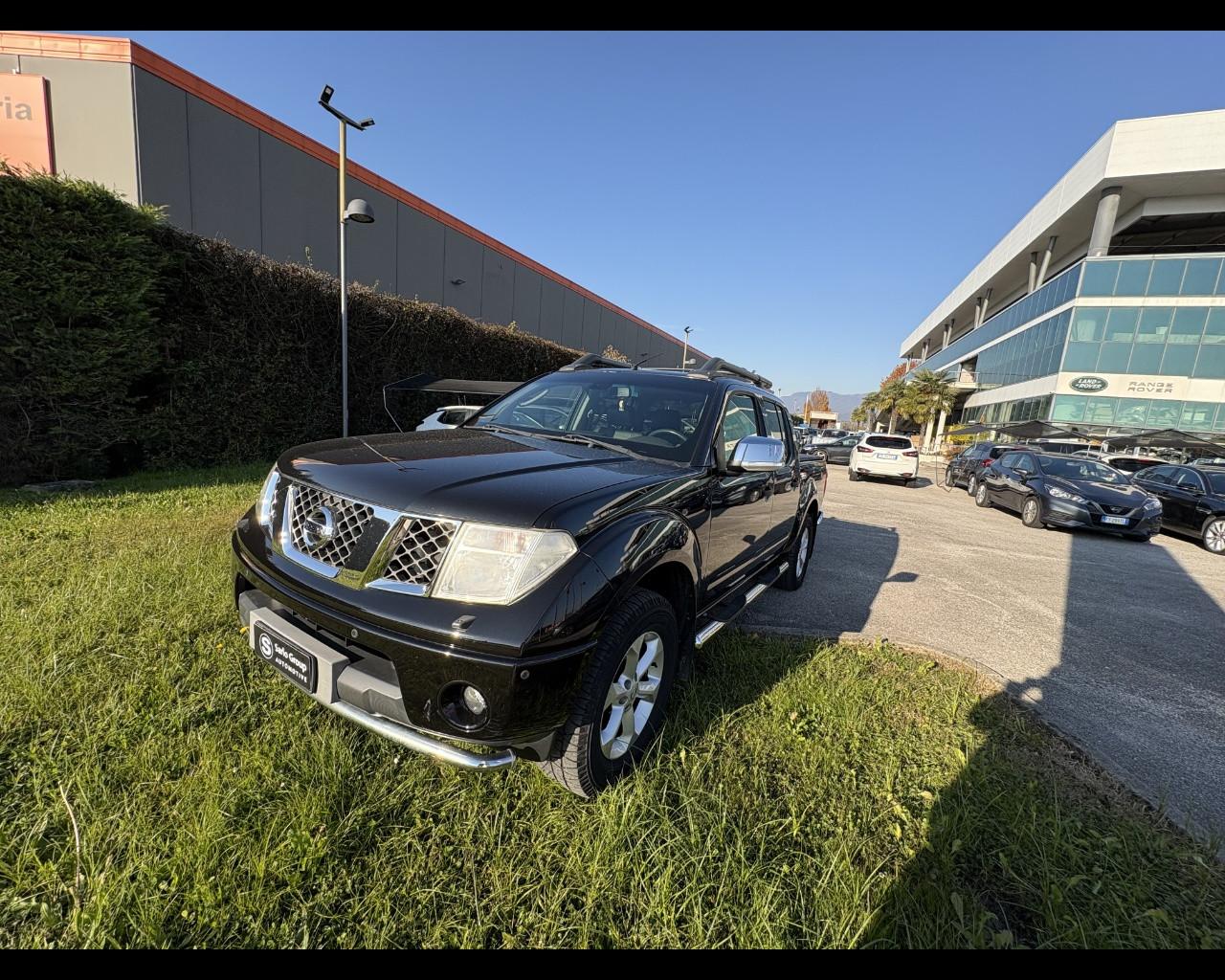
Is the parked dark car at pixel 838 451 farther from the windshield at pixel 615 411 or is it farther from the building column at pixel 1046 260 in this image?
the windshield at pixel 615 411

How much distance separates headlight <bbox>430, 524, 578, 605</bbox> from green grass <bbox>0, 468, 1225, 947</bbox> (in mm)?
865

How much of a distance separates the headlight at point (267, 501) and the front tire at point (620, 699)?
151cm

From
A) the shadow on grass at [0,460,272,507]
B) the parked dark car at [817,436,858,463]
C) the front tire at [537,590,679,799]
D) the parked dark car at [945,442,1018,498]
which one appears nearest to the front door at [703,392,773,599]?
the front tire at [537,590,679,799]

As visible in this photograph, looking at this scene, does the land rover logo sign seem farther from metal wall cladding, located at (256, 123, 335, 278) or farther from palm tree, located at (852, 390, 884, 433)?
metal wall cladding, located at (256, 123, 335, 278)

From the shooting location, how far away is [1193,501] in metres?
9.36

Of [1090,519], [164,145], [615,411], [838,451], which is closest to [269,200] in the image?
[164,145]

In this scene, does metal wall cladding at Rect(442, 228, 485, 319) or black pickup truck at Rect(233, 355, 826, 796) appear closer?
black pickup truck at Rect(233, 355, 826, 796)

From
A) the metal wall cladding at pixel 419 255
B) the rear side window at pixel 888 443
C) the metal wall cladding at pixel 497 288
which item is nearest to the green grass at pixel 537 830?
the rear side window at pixel 888 443

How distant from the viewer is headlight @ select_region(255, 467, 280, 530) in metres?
2.25

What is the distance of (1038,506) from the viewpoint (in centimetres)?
952

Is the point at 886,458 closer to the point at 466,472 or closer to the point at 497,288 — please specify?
the point at 497,288

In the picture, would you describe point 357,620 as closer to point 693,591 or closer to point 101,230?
point 693,591

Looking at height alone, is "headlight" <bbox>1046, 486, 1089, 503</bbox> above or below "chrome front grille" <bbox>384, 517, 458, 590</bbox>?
below
